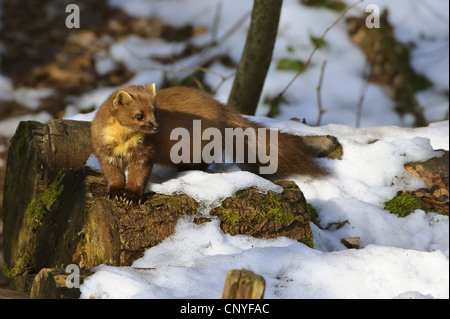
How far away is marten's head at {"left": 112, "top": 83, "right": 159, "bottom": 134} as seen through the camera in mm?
3164

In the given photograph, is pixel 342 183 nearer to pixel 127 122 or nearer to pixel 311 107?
pixel 127 122

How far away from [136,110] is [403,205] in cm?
202

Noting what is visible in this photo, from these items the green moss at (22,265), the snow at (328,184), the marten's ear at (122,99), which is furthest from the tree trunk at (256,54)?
the green moss at (22,265)

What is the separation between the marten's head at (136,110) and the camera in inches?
125

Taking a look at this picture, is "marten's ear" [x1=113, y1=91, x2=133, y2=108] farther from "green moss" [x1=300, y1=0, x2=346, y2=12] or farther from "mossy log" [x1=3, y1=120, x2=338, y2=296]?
"green moss" [x1=300, y1=0, x2=346, y2=12]

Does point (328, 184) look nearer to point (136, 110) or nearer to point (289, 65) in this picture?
point (136, 110)

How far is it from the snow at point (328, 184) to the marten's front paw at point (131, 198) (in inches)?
5.9

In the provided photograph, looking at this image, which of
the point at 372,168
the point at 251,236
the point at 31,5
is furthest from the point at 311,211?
the point at 31,5

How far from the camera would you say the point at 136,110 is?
317cm

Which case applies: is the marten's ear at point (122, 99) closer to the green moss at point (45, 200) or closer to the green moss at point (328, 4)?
the green moss at point (45, 200)

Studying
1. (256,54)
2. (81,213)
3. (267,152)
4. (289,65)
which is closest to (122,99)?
(81,213)

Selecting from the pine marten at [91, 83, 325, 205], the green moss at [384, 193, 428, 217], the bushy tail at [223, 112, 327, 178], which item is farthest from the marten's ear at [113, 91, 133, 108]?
the green moss at [384, 193, 428, 217]
